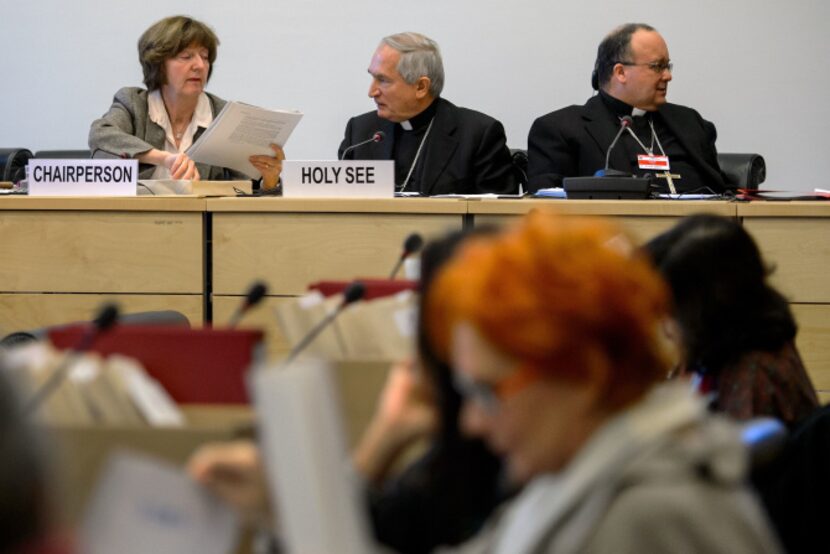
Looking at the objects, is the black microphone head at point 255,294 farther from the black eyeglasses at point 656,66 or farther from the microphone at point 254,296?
the black eyeglasses at point 656,66

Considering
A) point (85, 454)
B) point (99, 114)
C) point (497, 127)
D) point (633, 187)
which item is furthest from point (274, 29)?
point (85, 454)

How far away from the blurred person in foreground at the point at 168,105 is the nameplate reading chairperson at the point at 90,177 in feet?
1.93

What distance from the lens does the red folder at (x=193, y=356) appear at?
150cm

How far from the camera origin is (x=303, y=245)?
4.23 meters

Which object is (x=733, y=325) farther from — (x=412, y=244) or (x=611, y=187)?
(x=611, y=187)

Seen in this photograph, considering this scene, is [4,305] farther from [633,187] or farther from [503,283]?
[503,283]

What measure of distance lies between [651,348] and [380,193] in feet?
10.8

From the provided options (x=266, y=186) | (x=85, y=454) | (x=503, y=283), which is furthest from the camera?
(x=266, y=186)

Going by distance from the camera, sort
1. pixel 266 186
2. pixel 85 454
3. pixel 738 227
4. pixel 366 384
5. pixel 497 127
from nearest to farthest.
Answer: pixel 85 454 < pixel 366 384 < pixel 738 227 < pixel 266 186 < pixel 497 127

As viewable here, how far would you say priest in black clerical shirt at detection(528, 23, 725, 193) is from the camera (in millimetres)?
5438

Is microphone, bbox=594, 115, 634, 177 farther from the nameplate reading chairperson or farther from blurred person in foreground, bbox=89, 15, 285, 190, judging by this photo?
the nameplate reading chairperson

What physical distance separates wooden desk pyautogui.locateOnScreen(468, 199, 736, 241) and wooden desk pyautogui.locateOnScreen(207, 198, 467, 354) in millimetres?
100

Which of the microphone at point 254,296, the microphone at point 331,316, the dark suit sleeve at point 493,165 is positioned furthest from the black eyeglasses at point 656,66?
the microphone at point 254,296

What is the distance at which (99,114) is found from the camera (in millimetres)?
6895
